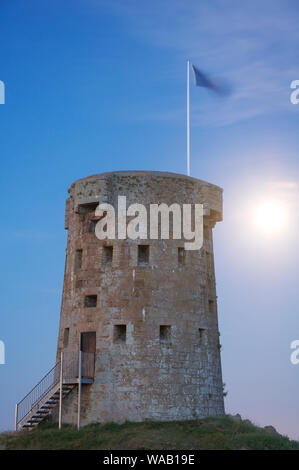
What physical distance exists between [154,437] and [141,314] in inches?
245

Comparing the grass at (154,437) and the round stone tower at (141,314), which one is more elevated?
the round stone tower at (141,314)

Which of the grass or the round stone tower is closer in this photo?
the grass

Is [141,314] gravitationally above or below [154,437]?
above

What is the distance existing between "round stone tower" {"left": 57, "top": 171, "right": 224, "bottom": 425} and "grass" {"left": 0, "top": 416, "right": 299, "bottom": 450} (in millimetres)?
1099

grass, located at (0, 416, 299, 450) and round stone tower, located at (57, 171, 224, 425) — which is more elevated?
round stone tower, located at (57, 171, 224, 425)

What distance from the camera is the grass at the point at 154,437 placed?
2920 centimetres

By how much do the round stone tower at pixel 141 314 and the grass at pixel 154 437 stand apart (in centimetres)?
110

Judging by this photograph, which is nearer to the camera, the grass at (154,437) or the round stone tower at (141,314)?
the grass at (154,437)

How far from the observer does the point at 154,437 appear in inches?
1172

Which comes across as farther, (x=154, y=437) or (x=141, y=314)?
(x=141, y=314)

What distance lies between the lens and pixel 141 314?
111 ft

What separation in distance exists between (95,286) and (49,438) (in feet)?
25.4

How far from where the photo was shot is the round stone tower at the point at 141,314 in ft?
109

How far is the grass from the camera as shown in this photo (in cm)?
2920
